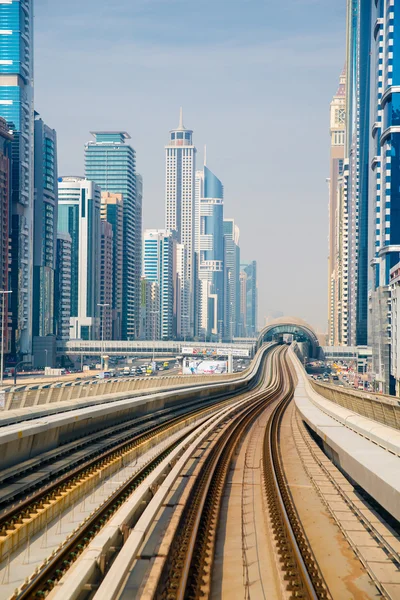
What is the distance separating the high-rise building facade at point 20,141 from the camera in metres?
134

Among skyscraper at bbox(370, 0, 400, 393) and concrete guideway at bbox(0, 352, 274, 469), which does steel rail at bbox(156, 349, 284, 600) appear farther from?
skyscraper at bbox(370, 0, 400, 393)

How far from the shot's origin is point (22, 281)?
137500mm

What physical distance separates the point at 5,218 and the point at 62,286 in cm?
5120

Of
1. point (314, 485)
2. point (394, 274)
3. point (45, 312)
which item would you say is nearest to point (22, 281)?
point (45, 312)

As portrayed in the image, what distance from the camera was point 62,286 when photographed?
17662cm

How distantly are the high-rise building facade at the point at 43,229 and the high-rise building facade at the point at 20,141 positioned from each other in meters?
5.41

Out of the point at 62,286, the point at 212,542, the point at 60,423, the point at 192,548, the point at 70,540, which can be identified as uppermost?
the point at 62,286

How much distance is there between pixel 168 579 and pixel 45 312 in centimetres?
14446

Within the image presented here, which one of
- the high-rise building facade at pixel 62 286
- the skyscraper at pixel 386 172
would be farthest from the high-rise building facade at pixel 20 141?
the skyscraper at pixel 386 172

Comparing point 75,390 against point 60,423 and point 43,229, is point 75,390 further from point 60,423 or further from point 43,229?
point 43,229

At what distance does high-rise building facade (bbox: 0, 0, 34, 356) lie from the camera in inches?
5295

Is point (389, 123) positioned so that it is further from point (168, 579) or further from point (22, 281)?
point (168, 579)

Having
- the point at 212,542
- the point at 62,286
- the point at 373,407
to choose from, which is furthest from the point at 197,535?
the point at 62,286

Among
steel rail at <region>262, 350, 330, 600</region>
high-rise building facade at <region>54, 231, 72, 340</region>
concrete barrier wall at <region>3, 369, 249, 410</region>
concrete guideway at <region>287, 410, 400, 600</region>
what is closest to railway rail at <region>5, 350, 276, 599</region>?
steel rail at <region>262, 350, 330, 600</region>
